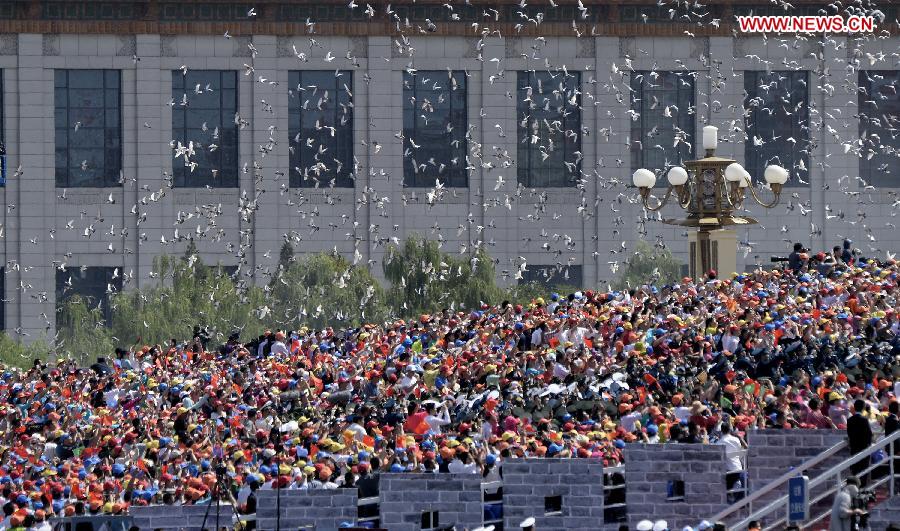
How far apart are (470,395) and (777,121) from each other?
5951cm

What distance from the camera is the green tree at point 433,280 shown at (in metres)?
93.0

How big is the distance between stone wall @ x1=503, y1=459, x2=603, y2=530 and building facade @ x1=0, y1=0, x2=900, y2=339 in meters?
64.8

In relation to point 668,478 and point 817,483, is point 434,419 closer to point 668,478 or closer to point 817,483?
point 668,478

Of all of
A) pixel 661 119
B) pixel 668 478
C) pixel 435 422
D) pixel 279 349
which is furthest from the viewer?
pixel 661 119

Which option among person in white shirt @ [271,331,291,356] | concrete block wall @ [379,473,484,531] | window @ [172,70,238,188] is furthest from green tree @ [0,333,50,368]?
concrete block wall @ [379,473,484,531]

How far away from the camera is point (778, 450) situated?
31547 mm

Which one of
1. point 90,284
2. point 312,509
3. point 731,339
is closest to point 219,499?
point 312,509

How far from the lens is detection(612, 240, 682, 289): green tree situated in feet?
316

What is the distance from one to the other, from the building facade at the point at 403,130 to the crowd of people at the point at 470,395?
1704 inches

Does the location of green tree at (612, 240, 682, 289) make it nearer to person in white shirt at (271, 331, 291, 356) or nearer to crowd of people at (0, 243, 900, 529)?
crowd of people at (0, 243, 900, 529)

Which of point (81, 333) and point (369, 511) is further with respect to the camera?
point (81, 333)

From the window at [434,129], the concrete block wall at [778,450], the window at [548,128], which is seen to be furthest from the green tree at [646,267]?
the concrete block wall at [778,450]

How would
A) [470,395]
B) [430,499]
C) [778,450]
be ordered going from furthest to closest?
[470,395], [430,499], [778,450]

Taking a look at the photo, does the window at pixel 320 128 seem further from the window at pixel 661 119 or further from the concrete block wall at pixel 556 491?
the concrete block wall at pixel 556 491
